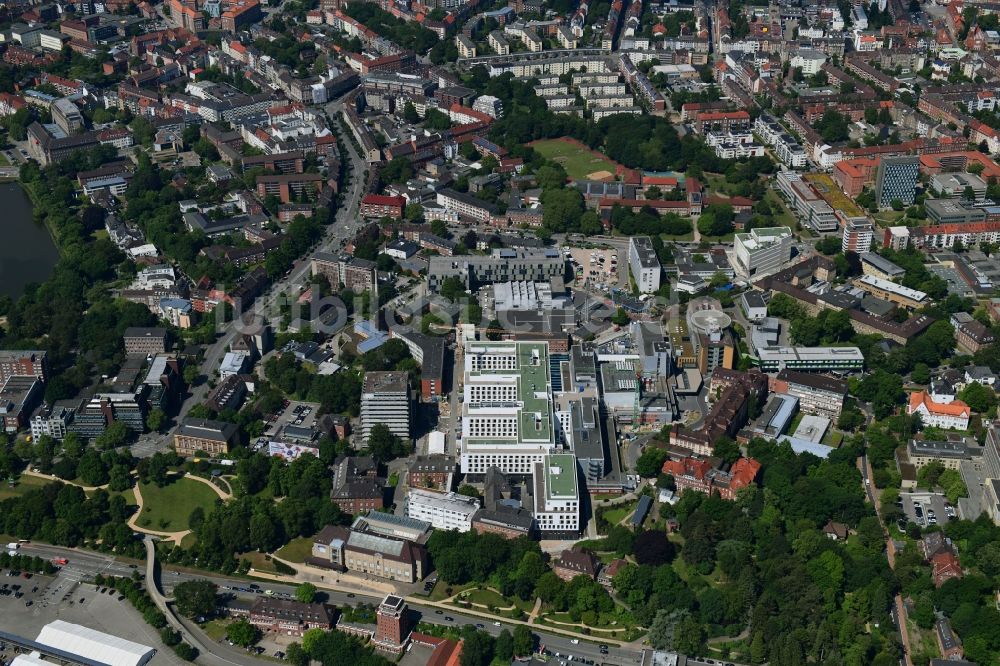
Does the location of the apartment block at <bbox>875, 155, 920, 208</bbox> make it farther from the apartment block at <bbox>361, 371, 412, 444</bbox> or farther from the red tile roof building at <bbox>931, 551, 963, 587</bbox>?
the apartment block at <bbox>361, 371, 412, 444</bbox>

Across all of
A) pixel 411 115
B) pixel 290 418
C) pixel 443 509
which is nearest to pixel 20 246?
pixel 290 418

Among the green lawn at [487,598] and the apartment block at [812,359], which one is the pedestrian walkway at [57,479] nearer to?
the green lawn at [487,598]

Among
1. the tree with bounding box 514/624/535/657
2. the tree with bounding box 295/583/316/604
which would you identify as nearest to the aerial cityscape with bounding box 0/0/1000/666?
the tree with bounding box 514/624/535/657

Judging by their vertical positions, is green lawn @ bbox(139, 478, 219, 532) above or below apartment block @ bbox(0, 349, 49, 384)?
below

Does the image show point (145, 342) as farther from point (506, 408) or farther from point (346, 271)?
point (506, 408)

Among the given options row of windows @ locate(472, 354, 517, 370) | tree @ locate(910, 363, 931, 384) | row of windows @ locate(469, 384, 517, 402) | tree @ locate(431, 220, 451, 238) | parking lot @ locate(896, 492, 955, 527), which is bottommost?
parking lot @ locate(896, 492, 955, 527)

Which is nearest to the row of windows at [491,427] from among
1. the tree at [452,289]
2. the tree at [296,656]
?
the tree at [452,289]

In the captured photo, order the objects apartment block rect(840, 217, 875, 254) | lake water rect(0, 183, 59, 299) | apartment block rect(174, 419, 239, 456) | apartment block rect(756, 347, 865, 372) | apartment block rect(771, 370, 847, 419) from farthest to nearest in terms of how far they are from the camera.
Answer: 1. apartment block rect(840, 217, 875, 254)
2. lake water rect(0, 183, 59, 299)
3. apartment block rect(756, 347, 865, 372)
4. apartment block rect(771, 370, 847, 419)
5. apartment block rect(174, 419, 239, 456)
